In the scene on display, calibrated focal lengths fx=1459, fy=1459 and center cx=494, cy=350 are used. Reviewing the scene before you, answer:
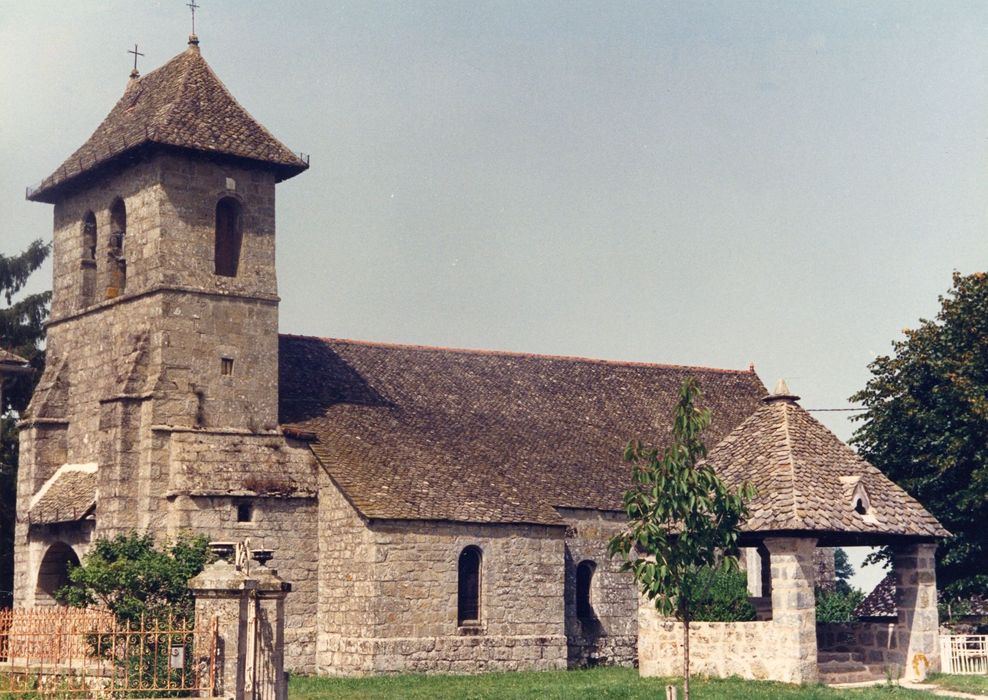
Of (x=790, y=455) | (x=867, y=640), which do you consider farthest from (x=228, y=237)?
(x=867, y=640)

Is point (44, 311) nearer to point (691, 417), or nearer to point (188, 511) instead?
point (188, 511)

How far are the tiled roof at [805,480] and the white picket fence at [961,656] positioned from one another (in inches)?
110

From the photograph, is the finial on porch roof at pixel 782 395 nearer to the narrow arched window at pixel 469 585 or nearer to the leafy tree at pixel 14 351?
the narrow arched window at pixel 469 585

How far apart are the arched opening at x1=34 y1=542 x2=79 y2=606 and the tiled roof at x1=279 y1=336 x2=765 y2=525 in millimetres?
6269

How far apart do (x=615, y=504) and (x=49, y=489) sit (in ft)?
46.7

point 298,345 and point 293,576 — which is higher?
point 298,345

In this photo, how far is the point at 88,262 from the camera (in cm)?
3728

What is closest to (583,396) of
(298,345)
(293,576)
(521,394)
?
(521,394)

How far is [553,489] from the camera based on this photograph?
3741cm

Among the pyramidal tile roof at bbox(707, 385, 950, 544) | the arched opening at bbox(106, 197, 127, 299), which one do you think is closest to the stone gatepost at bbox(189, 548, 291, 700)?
the pyramidal tile roof at bbox(707, 385, 950, 544)

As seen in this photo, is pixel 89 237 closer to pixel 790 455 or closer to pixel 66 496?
pixel 66 496

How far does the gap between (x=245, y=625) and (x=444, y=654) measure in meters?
13.9

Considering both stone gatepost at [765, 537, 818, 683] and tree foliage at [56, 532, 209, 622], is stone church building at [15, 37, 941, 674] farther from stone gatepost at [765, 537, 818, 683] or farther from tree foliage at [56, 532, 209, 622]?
stone gatepost at [765, 537, 818, 683]

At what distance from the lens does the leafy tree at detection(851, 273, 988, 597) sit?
36594mm
